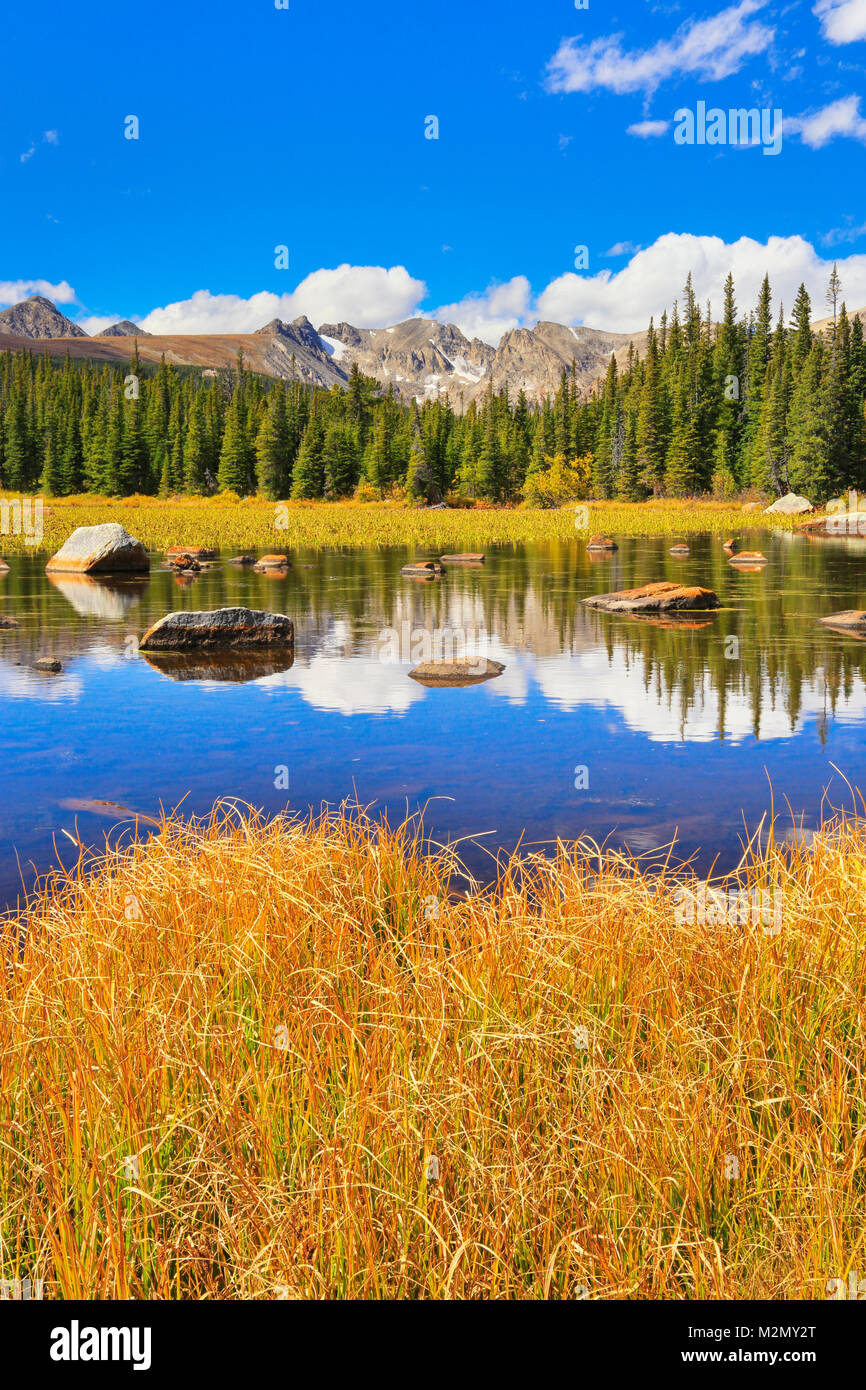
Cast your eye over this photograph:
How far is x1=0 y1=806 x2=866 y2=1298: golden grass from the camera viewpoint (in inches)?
133

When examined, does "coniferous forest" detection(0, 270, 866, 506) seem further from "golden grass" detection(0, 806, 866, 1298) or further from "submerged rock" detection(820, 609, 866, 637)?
"golden grass" detection(0, 806, 866, 1298)

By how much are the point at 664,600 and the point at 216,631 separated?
385 inches

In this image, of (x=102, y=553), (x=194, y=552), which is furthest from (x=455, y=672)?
(x=194, y=552)

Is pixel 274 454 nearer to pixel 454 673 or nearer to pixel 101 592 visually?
pixel 101 592

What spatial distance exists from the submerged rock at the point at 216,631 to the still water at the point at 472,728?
22.4 inches

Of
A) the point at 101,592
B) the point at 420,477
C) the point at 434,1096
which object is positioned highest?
the point at 420,477

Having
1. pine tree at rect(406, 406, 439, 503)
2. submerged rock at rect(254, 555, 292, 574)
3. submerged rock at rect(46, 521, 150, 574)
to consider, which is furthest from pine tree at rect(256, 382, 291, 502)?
submerged rock at rect(46, 521, 150, 574)

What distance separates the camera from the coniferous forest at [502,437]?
9488 centimetres

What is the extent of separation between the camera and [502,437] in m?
114

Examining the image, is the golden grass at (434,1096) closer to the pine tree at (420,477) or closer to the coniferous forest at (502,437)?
the coniferous forest at (502,437)

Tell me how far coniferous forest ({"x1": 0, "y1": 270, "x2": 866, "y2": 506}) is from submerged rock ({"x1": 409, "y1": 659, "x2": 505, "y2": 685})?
71.8 m

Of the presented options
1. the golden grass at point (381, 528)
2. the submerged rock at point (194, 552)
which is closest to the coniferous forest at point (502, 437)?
the golden grass at point (381, 528)

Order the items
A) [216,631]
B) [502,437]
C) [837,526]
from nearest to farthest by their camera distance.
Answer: [216,631], [837,526], [502,437]
